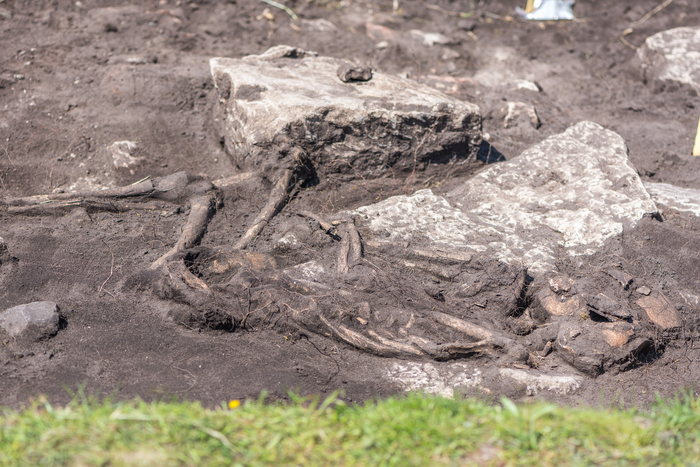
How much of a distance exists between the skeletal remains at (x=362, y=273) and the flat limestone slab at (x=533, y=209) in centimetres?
6

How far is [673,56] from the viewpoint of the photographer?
6.57 m

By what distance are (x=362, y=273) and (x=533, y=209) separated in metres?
1.77

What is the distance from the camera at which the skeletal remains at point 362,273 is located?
339cm

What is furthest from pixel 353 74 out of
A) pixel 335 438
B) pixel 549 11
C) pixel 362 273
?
pixel 549 11

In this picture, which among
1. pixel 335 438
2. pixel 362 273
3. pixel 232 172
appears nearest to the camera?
pixel 335 438

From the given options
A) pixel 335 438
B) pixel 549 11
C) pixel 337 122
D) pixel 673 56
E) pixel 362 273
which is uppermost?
pixel 549 11

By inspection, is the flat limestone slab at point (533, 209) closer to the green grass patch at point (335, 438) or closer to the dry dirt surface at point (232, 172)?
the dry dirt surface at point (232, 172)

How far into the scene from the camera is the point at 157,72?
5.64 metres

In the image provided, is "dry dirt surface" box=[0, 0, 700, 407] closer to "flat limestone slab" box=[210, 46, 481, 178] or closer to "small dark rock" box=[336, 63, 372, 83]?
"flat limestone slab" box=[210, 46, 481, 178]

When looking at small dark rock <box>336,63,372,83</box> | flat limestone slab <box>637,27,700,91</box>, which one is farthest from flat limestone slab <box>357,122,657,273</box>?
flat limestone slab <box>637,27,700,91</box>

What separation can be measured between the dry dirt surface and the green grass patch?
86 cm

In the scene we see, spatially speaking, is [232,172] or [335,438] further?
[232,172]

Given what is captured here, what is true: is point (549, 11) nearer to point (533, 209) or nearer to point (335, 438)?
point (533, 209)

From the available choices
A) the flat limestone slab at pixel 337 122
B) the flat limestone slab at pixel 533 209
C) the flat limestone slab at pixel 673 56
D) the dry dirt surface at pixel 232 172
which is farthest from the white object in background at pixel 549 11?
the flat limestone slab at pixel 337 122
